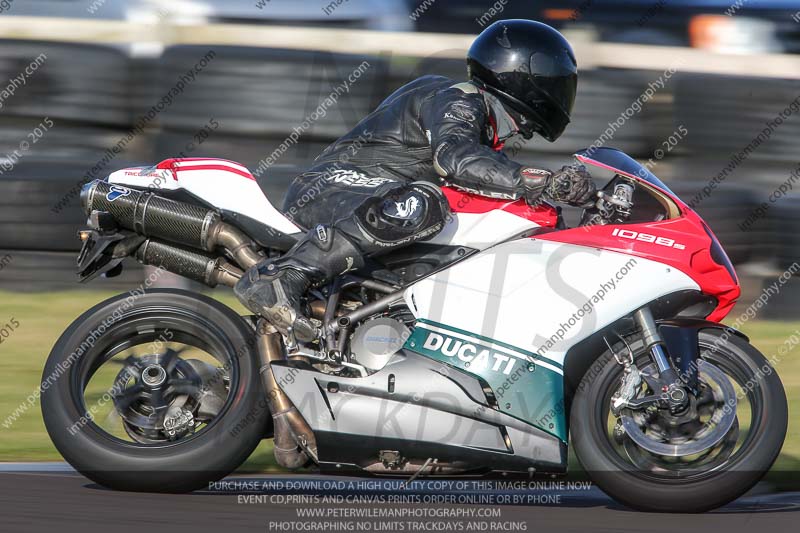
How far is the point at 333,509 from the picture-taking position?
425 centimetres

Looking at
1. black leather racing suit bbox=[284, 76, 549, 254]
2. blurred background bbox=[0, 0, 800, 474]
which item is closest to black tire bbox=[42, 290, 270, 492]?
black leather racing suit bbox=[284, 76, 549, 254]

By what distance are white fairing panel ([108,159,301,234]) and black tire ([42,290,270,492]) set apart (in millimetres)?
372

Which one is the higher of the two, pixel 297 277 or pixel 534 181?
pixel 534 181

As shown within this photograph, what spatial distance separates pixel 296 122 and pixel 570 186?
4.36 meters

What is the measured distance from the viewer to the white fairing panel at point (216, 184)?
4.43m

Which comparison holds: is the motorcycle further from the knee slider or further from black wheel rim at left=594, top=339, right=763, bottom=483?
the knee slider

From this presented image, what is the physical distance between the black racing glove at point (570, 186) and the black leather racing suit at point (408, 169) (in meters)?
0.12

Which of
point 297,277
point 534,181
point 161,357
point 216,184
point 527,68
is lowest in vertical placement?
point 161,357

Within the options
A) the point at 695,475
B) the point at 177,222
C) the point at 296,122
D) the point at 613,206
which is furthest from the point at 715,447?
the point at 296,122

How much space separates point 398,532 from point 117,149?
17.4ft

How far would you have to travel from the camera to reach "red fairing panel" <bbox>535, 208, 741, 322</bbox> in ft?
13.8

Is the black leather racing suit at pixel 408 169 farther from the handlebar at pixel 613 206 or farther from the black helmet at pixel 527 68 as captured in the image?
the handlebar at pixel 613 206

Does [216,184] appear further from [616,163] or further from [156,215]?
[616,163]

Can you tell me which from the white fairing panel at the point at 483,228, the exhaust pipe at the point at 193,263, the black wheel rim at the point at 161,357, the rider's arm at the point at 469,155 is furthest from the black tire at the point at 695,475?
the exhaust pipe at the point at 193,263
